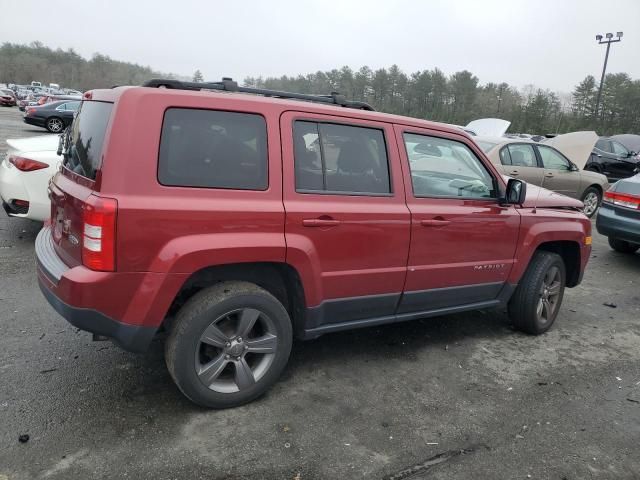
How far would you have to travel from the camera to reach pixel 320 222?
3004 mm

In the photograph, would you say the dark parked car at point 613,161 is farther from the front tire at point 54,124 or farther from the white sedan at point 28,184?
the front tire at point 54,124

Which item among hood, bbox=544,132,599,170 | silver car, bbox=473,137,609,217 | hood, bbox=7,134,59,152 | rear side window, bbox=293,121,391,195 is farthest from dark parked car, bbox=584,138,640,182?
hood, bbox=7,134,59,152

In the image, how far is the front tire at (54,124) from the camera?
20.4m


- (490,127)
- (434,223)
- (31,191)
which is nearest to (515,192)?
(434,223)

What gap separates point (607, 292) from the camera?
5.95 metres

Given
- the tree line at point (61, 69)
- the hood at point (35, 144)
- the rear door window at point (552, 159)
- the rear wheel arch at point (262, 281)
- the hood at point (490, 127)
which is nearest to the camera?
the rear wheel arch at point (262, 281)

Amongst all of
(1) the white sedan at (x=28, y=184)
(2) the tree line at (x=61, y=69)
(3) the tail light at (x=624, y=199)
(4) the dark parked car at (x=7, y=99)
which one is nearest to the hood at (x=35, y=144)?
(1) the white sedan at (x=28, y=184)

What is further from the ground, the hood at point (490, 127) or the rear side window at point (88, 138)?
the hood at point (490, 127)

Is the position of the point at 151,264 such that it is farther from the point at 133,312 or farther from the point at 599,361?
the point at 599,361

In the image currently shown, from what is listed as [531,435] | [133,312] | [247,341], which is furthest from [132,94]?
[531,435]

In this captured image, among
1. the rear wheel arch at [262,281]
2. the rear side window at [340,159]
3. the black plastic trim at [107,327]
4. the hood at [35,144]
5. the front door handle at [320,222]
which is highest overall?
the rear side window at [340,159]

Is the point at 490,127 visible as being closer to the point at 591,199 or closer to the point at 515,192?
the point at 591,199

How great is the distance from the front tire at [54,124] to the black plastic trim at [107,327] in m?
20.9

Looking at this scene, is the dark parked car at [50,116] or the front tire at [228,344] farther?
the dark parked car at [50,116]
